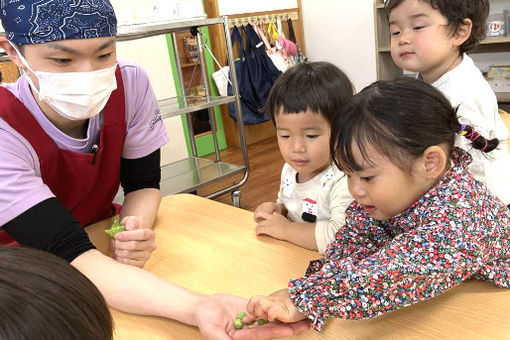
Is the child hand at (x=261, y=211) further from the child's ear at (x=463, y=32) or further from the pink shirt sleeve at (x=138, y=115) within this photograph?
the child's ear at (x=463, y=32)

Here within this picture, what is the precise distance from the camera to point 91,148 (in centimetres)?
108

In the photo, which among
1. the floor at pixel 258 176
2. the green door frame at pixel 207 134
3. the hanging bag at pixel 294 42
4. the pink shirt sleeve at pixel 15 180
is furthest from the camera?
the hanging bag at pixel 294 42

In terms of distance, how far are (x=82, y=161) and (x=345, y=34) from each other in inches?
146

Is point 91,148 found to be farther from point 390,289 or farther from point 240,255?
point 390,289

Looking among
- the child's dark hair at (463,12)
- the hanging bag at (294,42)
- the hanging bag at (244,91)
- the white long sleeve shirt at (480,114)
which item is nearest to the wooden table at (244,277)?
the white long sleeve shirt at (480,114)

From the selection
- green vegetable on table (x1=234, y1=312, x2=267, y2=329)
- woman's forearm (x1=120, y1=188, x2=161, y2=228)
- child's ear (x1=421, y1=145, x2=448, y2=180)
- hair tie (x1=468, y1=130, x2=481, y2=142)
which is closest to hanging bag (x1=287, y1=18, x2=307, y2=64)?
woman's forearm (x1=120, y1=188, x2=161, y2=228)

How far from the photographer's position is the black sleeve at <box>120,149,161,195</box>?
3.99 feet

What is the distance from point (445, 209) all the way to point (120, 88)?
0.85 meters

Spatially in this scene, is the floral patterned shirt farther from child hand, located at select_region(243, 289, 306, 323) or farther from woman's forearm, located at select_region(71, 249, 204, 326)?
woman's forearm, located at select_region(71, 249, 204, 326)

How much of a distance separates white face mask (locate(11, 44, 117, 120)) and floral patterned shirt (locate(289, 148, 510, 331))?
0.67 m

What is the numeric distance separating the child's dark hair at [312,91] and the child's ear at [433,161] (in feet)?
1.21

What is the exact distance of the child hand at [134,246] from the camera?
3.01 ft

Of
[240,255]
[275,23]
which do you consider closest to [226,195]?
[275,23]

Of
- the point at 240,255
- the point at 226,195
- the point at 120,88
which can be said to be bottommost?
the point at 226,195
